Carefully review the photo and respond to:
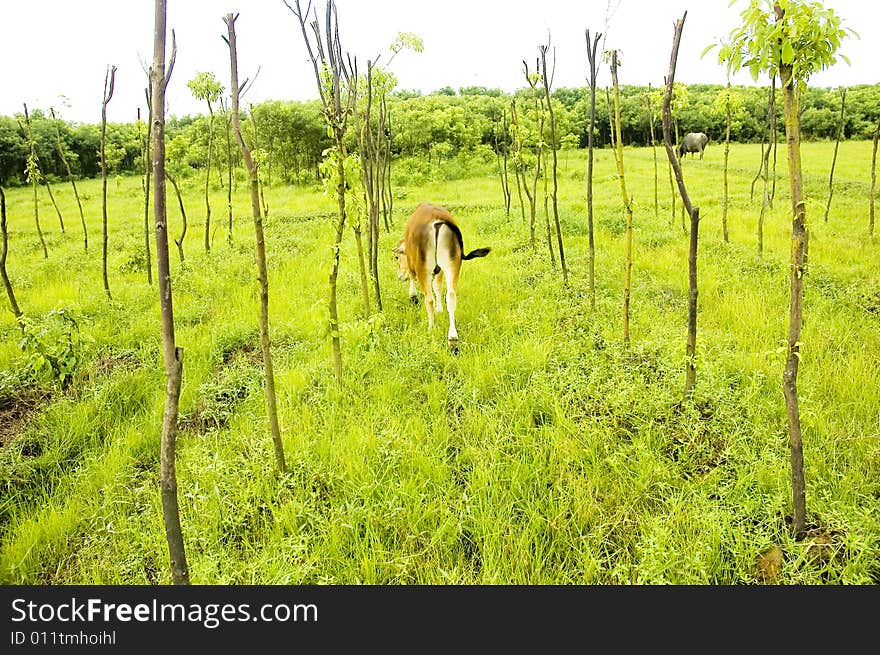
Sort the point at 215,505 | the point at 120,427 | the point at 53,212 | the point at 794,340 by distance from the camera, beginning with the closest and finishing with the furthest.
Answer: the point at 794,340, the point at 215,505, the point at 120,427, the point at 53,212

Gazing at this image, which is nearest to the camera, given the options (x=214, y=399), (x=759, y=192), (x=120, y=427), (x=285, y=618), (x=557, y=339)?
(x=285, y=618)

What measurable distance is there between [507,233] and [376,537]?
30.7 ft

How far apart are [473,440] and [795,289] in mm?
2352

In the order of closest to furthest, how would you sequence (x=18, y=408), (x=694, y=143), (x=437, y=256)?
1. (x=18, y=408)
2. (x=437, y=256)
3. (x=694, y=143)

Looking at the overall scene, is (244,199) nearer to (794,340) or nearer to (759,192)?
(759,192)

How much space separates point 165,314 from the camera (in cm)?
210

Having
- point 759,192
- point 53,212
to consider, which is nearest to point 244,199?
point 53,212

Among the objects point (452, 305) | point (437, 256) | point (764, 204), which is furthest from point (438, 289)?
point (764, 204)

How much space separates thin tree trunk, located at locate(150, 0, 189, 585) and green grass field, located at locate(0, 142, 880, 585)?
2.51 feet

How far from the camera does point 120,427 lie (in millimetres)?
4359

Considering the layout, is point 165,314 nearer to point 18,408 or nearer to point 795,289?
point 795,289

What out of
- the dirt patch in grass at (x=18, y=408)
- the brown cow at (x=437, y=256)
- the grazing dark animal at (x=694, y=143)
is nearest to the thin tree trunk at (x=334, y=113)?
the brown cow at (x=437, y=256)

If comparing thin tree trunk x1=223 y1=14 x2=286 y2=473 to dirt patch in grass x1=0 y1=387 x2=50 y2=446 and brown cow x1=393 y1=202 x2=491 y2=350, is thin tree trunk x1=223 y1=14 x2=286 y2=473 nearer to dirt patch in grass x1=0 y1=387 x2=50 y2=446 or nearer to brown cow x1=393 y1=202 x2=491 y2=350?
brown cow x1=393 y1=202 x2=491 y2=350

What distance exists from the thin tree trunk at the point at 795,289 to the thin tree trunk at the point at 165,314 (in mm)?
2947
